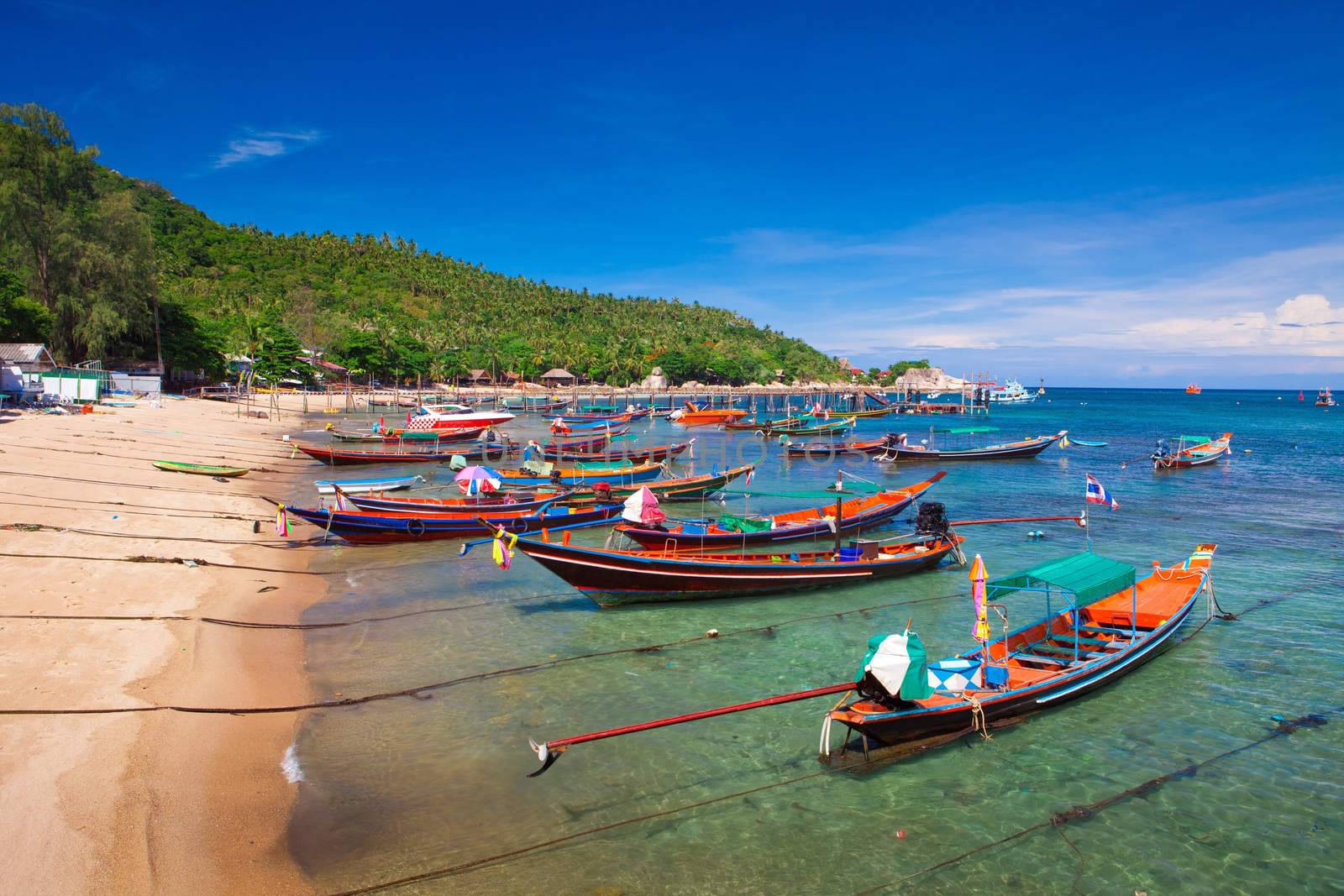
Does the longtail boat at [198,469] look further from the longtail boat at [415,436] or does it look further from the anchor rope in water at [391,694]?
the anchor rope in water at [391,694]

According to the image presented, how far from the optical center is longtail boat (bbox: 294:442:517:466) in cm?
3622

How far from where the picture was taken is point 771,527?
20.6 m

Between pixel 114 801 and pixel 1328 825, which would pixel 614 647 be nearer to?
pixel 114 801

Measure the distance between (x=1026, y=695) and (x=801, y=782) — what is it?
3645mm

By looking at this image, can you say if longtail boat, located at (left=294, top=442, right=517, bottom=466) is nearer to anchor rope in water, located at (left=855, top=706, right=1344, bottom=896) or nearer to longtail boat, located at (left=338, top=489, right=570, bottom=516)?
longtail boat, located at (left=338, top=489, right=570, bottom=516)

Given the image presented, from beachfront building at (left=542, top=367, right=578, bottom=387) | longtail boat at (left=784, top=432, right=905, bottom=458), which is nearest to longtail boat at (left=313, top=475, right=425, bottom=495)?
longtail boat at (left=784, top=432, right=905, bottom=458)

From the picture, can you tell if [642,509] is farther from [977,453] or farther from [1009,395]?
[1009,395]

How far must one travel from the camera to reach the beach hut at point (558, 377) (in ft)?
362

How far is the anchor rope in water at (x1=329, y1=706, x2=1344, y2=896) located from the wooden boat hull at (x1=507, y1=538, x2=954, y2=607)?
6960mm

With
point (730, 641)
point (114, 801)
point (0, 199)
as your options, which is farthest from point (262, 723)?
point (0, 199)

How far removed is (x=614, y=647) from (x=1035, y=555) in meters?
14.6

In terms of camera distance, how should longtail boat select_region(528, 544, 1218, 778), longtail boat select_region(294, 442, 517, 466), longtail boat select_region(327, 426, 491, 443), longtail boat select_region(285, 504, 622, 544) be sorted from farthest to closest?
1. longtail boat select_region(327, 426, 491, 443)
2. longtail boat select_region(294, 442, 517, 466)
3. longtail boat select_region(285, 504, 622, 544)
4. longtail boat select_region(528, 544, 1218, 778)

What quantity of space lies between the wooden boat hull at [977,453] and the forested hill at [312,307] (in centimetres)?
5517

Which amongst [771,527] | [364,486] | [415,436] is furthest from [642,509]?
[415,436]
